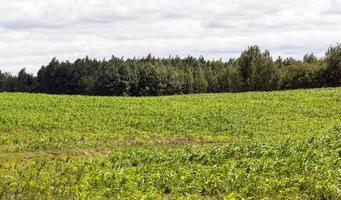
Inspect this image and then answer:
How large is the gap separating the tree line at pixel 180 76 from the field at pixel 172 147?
91.3 ft

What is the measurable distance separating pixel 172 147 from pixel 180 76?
296 feet

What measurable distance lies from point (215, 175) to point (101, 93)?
92076 mm

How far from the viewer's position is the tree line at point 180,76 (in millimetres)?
73812

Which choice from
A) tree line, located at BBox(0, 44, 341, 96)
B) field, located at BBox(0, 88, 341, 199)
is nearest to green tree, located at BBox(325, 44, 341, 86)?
tree line, located at BBox(0, 44, 341, 96)

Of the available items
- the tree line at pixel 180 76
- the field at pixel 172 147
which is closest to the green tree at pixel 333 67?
the tree line at pixel 180 76

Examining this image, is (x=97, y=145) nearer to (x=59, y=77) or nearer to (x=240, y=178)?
(x=240, y=178)

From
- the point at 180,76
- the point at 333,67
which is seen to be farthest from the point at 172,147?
the point at 180,76

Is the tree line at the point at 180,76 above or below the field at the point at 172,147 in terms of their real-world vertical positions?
above

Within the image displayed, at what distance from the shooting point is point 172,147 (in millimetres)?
24750

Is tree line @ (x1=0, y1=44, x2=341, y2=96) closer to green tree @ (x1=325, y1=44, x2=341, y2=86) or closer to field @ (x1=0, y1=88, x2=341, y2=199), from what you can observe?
green tree @ (x1=325, y1=44, x2=341, y2=86)

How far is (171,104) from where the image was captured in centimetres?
4044

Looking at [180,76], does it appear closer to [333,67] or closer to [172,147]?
[333,67]

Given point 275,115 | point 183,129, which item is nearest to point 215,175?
point 183,129

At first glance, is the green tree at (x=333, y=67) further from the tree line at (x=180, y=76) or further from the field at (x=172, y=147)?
the field at (x=172, y=147)
